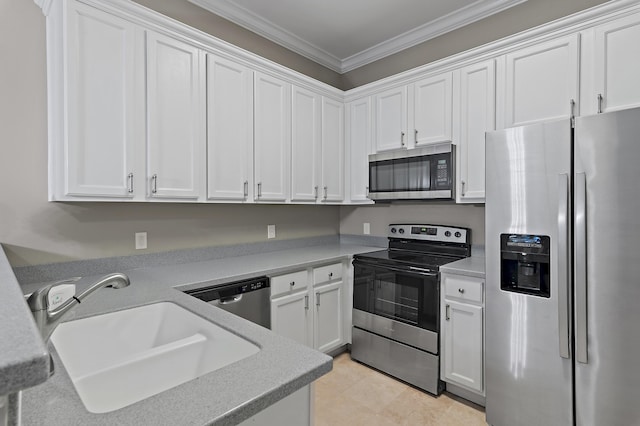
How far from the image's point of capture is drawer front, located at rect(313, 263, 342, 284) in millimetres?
2686

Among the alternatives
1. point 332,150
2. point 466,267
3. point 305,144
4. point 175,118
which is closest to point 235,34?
point 305,144

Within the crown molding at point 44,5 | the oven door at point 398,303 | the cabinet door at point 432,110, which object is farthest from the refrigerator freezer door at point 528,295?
the crown molding at point 44,5

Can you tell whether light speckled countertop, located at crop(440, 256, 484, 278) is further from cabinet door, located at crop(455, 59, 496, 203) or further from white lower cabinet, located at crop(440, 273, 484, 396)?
cabinet door, located at crop(455, 59, 496, 203)

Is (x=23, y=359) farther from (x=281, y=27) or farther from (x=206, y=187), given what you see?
(x=281, y=27)

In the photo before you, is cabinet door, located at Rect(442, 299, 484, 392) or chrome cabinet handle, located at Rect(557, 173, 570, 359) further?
cabinet door, located at Rect(442, 299, 484, 392)

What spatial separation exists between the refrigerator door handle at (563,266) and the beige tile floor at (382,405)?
0.81 metres

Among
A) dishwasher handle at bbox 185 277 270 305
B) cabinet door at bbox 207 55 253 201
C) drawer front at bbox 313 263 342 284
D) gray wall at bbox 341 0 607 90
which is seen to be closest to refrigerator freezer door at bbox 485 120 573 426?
drawer front at bbox 313 263 342 284

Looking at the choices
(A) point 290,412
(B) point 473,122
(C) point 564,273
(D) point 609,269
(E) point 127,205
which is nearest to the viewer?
(A) point 290,412

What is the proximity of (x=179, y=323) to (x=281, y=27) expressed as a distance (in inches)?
109

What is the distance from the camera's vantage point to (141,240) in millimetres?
2293

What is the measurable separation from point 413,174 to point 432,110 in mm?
541

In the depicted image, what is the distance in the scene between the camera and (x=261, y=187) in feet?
8.67

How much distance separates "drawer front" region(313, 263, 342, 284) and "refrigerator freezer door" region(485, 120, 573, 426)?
1217 mm

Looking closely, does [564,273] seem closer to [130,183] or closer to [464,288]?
[464,288]
